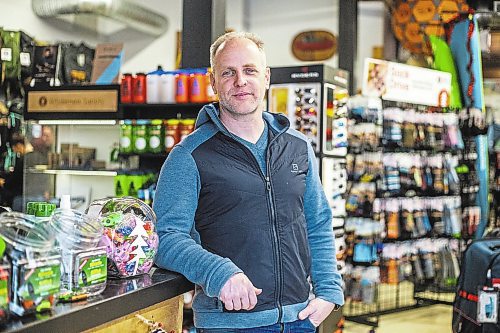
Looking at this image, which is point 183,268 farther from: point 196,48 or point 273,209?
point 196,48

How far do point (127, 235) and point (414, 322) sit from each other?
4.81 meters

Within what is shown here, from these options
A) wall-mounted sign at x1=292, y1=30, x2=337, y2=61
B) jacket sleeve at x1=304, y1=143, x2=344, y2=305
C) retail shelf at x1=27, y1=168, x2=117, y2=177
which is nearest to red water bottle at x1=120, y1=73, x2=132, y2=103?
retail shelf at x1=27, y1=168, x2=117, y2=177

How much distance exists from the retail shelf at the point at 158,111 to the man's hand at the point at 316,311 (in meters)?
2.98

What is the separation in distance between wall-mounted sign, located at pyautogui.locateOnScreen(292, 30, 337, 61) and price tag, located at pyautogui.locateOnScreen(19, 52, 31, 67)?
586 centimetres

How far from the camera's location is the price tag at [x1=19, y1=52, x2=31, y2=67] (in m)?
6.82

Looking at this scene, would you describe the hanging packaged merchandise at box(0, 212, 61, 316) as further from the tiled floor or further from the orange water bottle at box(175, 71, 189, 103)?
the tiled floor

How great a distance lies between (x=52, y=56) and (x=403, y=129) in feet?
10.7

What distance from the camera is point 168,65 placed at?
11164 millimetres

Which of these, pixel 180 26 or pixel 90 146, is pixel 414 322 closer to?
pixel 90 146

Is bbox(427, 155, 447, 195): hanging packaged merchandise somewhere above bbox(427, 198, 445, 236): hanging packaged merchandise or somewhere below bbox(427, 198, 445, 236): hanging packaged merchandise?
above

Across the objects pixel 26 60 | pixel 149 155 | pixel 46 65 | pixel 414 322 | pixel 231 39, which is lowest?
pixel 414 322

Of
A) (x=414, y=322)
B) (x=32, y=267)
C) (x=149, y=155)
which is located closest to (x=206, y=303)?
(x=32, y=267)

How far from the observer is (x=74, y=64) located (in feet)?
21.8

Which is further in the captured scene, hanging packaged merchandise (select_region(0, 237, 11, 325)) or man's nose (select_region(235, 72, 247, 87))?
man's nose (select_region(235, 72, 247, 87))
